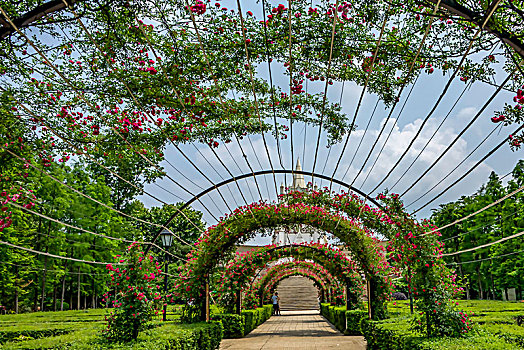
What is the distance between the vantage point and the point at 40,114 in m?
6.45

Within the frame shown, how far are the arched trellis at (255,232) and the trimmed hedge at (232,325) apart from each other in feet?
11.2

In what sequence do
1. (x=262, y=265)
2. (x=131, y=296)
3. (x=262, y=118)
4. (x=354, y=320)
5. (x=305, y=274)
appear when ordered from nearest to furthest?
A: (x=131, y=296) → (x=262, y=118) → (x=354, y=320) → (x=262, y=265) → (x=305, y=274)

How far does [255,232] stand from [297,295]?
26491mm

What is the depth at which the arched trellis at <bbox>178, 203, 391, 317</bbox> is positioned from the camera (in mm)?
9797

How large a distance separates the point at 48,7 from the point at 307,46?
2667mm

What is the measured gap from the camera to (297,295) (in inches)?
1388

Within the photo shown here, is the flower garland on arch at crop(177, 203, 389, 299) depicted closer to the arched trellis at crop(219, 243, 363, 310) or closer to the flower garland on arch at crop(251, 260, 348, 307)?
the arched trellis at crop(219, 243, 363, 310)

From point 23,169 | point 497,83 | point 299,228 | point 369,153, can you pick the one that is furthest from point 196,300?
point 497,83

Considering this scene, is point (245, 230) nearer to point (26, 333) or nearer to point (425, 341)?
point (26, 333)

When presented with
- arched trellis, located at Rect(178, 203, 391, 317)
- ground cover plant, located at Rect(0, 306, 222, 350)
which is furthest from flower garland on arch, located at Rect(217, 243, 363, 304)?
ground cover plant, located at Rect(0, 306, 222, 350)

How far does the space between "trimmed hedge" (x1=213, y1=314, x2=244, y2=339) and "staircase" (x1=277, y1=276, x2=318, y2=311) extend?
21286 millimetres

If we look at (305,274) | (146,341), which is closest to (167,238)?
(146,341)

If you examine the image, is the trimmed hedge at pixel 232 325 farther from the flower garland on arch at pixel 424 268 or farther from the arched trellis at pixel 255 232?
the flower garland on arch at pixel 424 268

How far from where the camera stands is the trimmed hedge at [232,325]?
43.1ft
